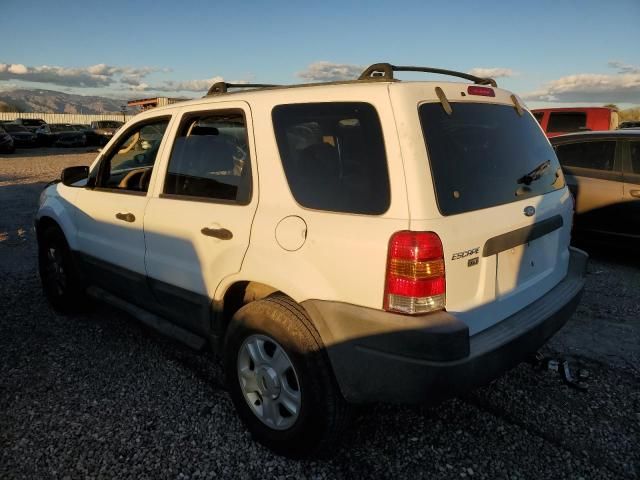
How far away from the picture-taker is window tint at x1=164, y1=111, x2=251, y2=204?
264 centimetres

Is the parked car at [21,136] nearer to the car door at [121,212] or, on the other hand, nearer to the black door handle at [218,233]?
the car door at [121,212]

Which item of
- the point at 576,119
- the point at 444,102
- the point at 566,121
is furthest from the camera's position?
the point at 566,121

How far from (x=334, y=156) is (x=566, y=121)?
452 inches

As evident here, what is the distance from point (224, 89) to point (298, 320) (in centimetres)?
176

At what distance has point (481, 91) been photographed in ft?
8.20

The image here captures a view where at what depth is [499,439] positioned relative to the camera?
2.60 m

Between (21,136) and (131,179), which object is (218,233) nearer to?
(131,179)

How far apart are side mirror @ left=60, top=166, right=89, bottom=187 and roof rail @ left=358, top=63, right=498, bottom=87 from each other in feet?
8.62

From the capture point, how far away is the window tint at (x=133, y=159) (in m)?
3.36

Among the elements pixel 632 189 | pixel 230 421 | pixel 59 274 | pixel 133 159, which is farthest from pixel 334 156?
pixel 632 189

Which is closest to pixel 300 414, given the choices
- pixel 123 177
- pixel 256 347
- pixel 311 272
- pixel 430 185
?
pixel 256 347

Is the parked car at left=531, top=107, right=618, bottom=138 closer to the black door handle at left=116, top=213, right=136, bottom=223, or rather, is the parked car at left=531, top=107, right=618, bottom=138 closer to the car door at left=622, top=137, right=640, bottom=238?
the car door at left=622, top=137, right=640, bottom=238

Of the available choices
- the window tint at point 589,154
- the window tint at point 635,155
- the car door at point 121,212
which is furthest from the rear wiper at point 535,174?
the window tint at point 589,154

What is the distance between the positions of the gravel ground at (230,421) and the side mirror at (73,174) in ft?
4.01
